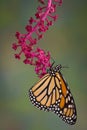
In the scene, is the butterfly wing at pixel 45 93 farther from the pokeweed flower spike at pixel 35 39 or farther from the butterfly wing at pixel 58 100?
the pokeweed flower spike at pixel 35 39

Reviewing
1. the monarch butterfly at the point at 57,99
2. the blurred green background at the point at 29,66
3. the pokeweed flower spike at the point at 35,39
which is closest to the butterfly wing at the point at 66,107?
the monarch butterfly at the point at 57,99

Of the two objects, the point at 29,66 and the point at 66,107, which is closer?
the point at 66,107

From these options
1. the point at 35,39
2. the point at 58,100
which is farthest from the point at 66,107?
the point at 35,39

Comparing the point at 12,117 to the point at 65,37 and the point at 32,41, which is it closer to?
the point at 65,37

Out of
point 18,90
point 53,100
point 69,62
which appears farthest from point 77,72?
point 53,100

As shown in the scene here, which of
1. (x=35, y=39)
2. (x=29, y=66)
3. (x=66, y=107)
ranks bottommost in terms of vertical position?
(x=66, y=107)

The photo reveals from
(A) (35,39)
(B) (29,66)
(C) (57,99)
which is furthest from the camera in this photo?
(B) (29,66)

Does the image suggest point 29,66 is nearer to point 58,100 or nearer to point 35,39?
point 58,100
